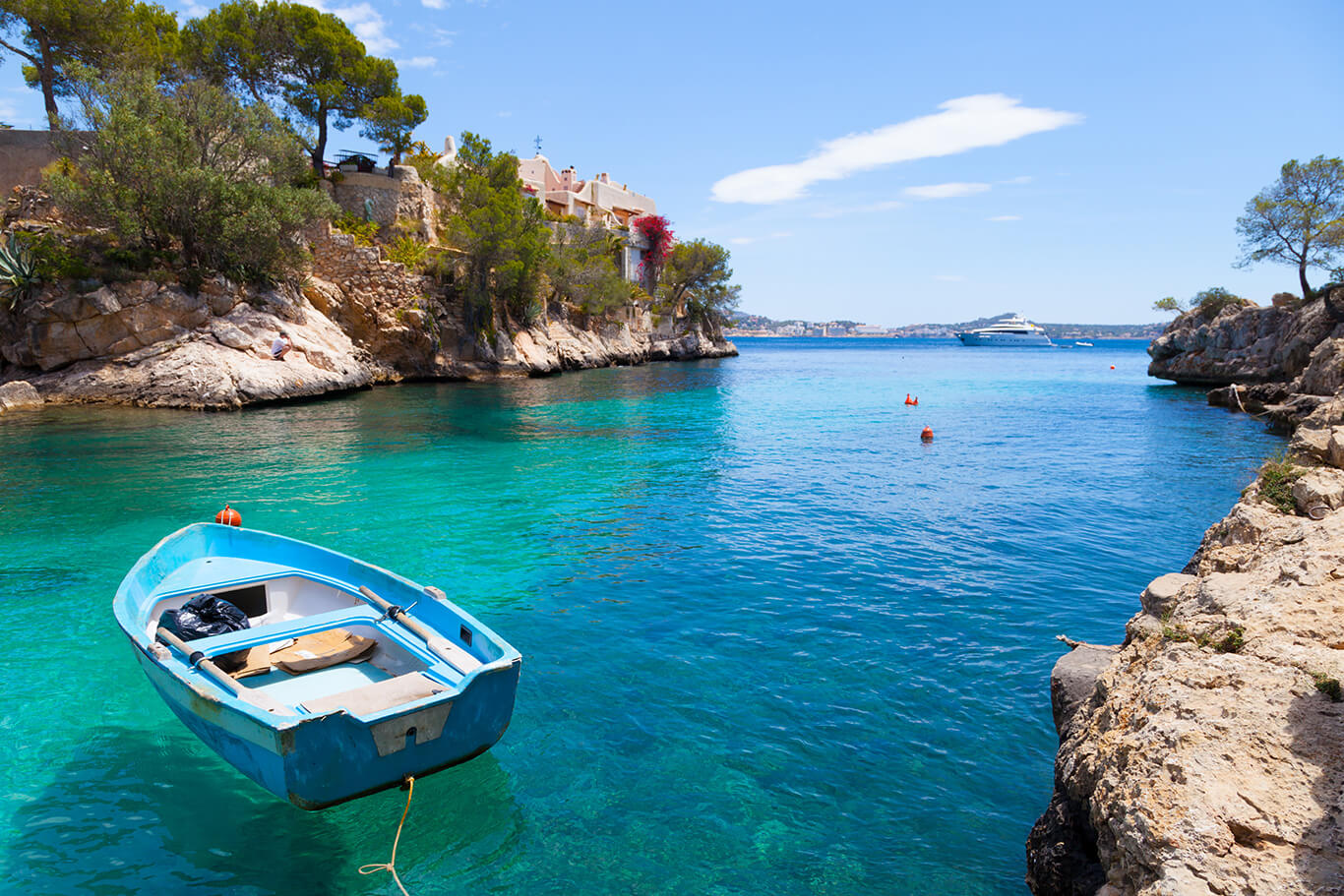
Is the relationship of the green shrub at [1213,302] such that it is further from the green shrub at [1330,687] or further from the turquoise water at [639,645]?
the green shrub at [1330,687]

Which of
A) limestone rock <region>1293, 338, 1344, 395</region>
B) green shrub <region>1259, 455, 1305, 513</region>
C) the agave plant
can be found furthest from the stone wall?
green shrub <region>1259, 455, 1305, 513</region>

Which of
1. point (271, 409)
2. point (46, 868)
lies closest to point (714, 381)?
point (271, 409)

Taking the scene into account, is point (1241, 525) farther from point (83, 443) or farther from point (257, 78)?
point (257, 78)

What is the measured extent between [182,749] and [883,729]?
6.51 m

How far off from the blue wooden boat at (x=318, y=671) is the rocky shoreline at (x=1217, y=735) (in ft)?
12.9

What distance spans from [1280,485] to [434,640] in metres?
8.93

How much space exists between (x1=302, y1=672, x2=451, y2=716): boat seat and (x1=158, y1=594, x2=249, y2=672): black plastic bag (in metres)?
1.47

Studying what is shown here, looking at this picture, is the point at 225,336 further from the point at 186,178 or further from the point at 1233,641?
the point at 1233,641

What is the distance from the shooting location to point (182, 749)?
668cm

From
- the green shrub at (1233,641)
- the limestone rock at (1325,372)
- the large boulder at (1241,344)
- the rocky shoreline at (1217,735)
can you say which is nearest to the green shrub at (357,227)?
the rocky shoreline at (1217,735)

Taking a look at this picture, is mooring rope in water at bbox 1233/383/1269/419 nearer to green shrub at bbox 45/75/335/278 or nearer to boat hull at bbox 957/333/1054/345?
green shrub at bbox 45/75/335/278

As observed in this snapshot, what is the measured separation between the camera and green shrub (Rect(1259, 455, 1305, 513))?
24.7 feet

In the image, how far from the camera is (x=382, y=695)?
5758 millimetres

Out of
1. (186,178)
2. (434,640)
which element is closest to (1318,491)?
(434,640)
